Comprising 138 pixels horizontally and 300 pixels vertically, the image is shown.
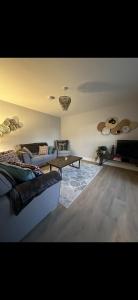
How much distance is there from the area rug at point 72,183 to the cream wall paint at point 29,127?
6.88 ft

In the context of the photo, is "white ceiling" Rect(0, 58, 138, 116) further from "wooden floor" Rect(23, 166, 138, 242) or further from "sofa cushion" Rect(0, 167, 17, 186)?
"wooden floor" Rect(23, 166, 138, 242)

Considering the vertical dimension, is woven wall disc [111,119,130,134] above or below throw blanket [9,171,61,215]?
above

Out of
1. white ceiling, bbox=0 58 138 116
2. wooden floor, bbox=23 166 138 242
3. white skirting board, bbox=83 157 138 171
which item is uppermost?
white ceiling, bbox=0 58 138 116

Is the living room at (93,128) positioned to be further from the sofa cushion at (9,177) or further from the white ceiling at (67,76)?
the sofa cushion at (9,177)

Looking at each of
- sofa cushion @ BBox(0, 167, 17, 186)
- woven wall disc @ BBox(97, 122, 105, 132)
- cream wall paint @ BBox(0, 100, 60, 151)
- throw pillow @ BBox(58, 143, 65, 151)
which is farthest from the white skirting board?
sofa cushion @ BBox(0, 167, 17, 186)

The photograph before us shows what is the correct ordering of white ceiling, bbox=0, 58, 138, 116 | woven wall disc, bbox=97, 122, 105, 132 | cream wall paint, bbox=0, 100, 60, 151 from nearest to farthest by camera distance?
white ceiling, bbox=0, 58, 138, 116 < cream wall paint, bbox=0, 100, 60, 151 < woven wall disc, bbox=97, 122, 105, 132

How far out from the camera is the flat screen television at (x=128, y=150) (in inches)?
156

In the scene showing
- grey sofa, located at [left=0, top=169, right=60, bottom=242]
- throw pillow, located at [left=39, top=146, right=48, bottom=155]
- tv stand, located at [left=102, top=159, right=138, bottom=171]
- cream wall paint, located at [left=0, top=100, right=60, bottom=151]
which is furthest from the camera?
throw pillow, located at [left=39, top=146, right=48, bottom=155]

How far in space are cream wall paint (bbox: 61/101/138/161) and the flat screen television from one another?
293 mm

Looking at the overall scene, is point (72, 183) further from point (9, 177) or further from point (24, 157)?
point (9, 177)

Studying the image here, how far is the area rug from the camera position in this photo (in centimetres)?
233

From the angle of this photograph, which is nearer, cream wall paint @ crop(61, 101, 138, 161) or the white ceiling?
the white ceiling

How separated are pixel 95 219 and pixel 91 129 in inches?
156
